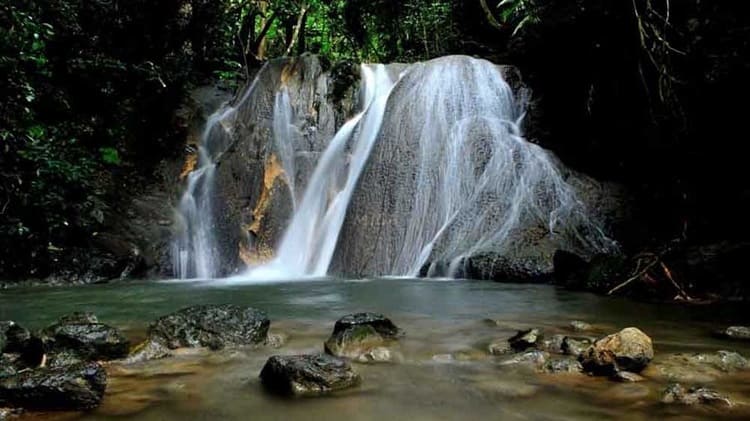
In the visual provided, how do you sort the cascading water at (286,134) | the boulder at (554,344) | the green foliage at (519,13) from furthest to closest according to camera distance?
the green foliage at (519,13)
the cascading water at (286,134)
the boulder at (554,344)

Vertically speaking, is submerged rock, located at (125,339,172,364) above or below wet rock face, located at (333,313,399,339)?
below

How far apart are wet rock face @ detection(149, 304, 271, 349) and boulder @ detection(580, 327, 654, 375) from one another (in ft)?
6.43

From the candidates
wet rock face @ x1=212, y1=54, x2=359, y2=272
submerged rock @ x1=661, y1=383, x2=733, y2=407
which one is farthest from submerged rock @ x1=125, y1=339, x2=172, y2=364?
wet rock face @ x1=212, y1=54, x2=359, y2=272

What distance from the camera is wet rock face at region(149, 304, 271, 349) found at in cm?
352

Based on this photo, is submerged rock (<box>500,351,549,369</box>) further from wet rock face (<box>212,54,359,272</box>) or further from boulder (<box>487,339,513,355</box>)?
wet rock face (<box>212,54,359,272</box>)

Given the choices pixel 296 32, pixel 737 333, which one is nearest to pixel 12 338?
pixel 737 333

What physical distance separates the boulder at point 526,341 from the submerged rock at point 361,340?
0.75m

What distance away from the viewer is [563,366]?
2943 millimetres

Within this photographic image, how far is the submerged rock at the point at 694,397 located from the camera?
8.00ft

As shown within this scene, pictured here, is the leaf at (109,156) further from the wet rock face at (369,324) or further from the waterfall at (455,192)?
the wet rock face at (369,324)

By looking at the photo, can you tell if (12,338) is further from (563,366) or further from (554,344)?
(554,344)

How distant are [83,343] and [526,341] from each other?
8.24 ft

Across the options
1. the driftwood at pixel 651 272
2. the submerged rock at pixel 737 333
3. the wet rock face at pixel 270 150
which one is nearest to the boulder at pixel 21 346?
the submerged rock at pixel 737 333

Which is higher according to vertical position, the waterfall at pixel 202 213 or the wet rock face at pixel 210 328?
the waterfall at pixel 202 213
